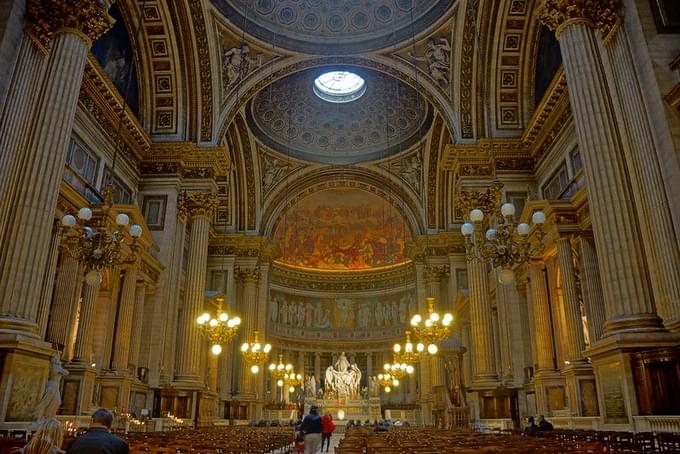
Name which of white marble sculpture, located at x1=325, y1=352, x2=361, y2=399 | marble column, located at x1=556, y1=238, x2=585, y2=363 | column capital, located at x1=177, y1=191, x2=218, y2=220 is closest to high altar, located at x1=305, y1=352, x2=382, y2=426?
white marble sculpture, located at x1=325, y1=352, x2=361, y2=399

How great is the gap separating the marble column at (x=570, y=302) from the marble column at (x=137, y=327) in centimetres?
1125

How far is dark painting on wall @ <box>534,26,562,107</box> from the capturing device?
48.1ft

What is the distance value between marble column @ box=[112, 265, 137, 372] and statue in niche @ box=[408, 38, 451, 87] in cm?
1217

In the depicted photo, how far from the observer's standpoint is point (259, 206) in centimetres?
2678

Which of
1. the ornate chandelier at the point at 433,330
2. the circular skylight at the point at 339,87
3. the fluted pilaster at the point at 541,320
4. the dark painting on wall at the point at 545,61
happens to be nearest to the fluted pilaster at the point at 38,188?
the ornate chandelier at the point at 433,330

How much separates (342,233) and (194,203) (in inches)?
678

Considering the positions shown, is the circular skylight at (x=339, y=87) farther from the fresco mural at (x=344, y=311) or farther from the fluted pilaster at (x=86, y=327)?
the fluted pilaster at (x=86, y=327)

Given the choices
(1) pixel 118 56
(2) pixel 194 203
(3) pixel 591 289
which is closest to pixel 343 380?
(2) pixel 194 203

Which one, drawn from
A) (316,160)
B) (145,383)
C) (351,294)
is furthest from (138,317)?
(351,294)

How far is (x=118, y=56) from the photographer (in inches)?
607

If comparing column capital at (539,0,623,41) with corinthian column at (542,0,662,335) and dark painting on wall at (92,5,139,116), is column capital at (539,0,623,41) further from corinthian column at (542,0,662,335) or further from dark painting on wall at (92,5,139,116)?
dark painting on wall at (92,5,139,116)

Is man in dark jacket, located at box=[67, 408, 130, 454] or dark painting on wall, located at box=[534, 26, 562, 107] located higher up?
dark painting on wall, located at box=[534, 26, 562, 107]

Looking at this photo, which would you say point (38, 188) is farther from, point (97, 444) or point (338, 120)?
point (338, 120)

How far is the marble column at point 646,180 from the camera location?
23.9 feet
